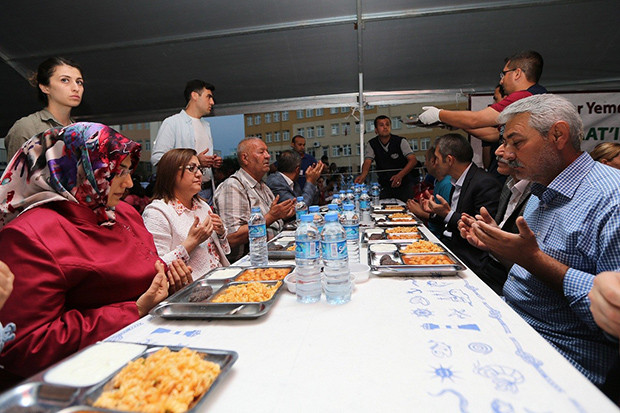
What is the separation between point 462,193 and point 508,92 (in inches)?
40.9

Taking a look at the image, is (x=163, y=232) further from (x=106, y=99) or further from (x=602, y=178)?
(x=106, y=99)

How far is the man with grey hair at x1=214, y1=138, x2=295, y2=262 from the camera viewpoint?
2818mm

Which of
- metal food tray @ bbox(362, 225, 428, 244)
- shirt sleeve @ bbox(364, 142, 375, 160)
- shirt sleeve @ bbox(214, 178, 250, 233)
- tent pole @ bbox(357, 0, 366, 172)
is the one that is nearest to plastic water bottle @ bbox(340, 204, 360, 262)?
metal food tray @ bbox(362, 225, 428, 244)

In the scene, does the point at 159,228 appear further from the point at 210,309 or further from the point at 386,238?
the point at 386,238

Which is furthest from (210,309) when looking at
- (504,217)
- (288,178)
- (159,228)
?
(288,178)

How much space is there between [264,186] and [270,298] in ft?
7.52

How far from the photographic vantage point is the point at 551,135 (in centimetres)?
143

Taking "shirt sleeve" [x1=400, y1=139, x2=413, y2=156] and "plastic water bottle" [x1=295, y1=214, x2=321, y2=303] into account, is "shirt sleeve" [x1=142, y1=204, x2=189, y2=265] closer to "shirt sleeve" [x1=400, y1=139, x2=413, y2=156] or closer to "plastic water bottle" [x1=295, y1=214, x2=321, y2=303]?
"plastic water bottle" [x1=295, y1=214, x2=321, y2=303]

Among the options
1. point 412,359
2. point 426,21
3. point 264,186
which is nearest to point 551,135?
point 412,359

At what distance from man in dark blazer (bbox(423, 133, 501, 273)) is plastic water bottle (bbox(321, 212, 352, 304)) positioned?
1.56 m

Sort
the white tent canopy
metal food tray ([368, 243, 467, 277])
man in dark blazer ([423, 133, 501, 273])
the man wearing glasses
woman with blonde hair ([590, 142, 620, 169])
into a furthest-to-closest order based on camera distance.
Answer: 1. the white tent canopy
2. the man wearing glasses
3. man in dark blazer ([423, 133, 501, 273])
4. woman with blonde hair ([590, 142, 620, 169])
5. metal food tray ([368, 243, 467, 277])

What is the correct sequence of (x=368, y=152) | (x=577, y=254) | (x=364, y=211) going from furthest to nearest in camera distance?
(x=368, y=152) < (x=364, y=211) < (x=577, y=254)

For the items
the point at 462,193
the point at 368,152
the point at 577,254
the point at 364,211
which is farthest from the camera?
the point at 368,152

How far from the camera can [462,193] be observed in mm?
2861
